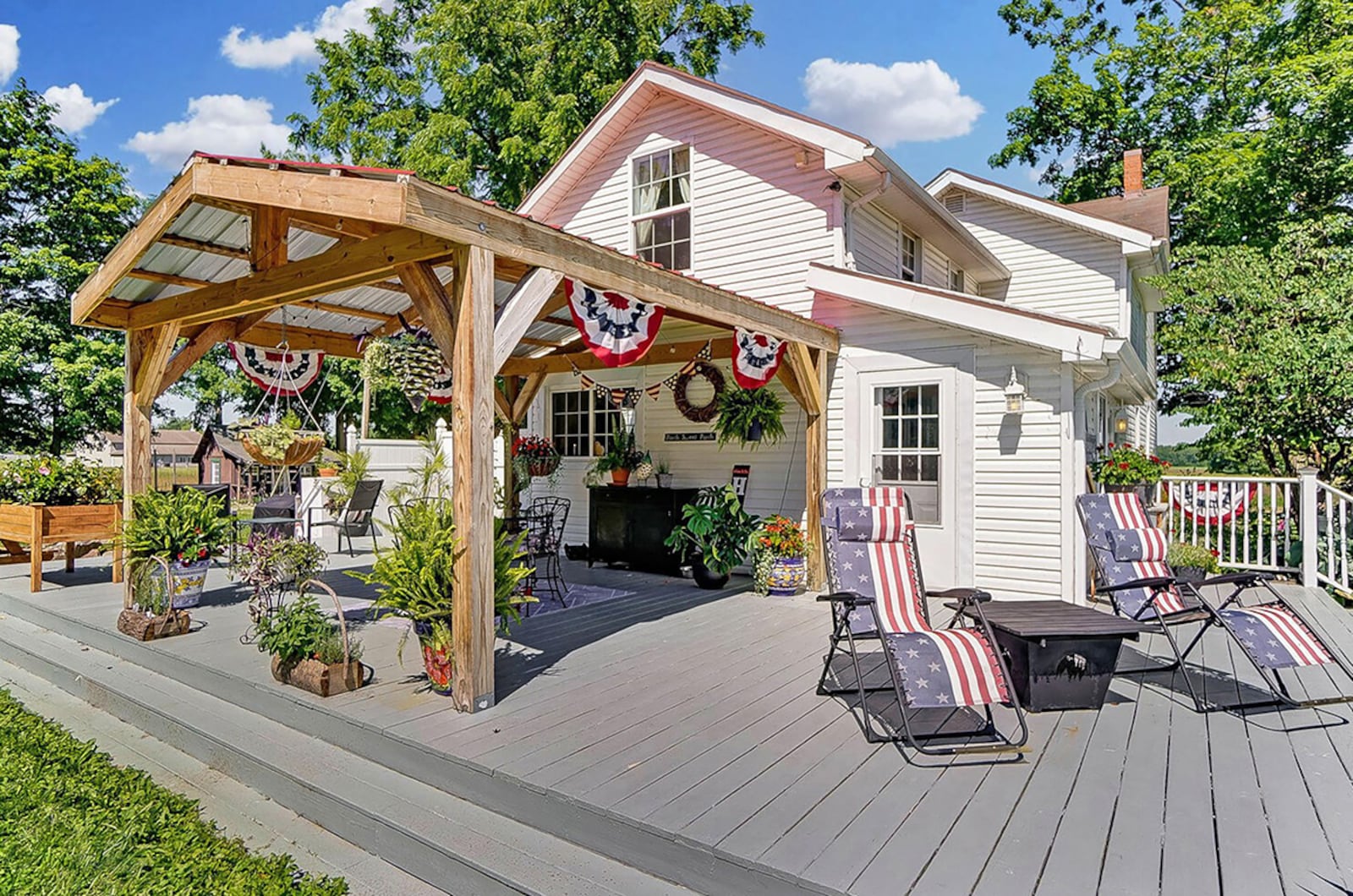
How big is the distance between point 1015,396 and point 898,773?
14.1 feet

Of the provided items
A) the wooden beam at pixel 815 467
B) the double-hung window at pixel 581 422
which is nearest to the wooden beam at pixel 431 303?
the wooden beam at pixel 815 467

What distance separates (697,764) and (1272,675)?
365cm

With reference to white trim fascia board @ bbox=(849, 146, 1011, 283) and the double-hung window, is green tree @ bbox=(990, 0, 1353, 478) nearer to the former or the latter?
white trim fascia board @ bbox=(849, 146, 1011, 283)

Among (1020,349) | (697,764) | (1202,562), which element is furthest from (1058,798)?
(1202,562)

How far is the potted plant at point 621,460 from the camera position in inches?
337

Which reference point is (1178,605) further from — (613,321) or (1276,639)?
(613,321)

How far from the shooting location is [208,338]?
5.92m

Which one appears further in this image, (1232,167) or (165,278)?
(1232,167)

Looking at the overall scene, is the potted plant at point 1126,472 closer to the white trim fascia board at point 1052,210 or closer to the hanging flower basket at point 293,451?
the white trim fascia board at point 1052,210

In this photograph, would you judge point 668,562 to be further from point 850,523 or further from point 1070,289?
point 1070,289

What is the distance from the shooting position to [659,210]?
9070 millimetres

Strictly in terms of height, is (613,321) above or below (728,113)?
below

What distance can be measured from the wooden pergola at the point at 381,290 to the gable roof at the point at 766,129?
173 cm

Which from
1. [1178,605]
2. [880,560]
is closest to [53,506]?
[880,560]
